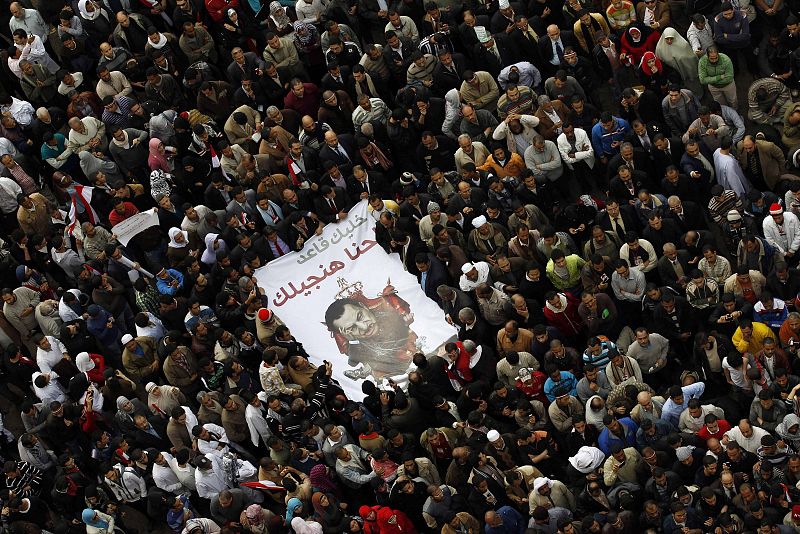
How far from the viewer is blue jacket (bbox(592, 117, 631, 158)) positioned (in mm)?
27797

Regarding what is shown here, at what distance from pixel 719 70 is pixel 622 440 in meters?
6.89

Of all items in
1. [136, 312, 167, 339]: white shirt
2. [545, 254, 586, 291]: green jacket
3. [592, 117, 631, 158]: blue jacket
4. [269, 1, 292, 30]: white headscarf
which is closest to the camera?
[545, 254, 586, 291]: green jacket

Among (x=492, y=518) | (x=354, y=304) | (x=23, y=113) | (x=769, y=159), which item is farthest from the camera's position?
(x=23, y=113)

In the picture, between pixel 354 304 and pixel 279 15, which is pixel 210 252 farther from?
pixel 279 15

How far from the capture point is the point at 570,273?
26.5m

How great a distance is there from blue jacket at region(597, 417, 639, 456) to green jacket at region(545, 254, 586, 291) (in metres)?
2.75

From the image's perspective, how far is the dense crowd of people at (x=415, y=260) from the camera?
24703 millimetres

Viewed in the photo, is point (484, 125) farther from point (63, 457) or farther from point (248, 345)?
point (63, 457)

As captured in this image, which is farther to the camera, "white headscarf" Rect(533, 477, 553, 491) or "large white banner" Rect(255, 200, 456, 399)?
"large white banner" Rect(255, 200, 456, 399)

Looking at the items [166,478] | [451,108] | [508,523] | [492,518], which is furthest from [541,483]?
[451,108]

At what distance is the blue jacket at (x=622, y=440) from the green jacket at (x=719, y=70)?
6.42 m

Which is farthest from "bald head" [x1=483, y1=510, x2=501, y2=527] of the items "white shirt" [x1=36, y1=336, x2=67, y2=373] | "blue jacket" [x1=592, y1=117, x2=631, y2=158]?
"white shirt" [x1=36, y1=336, x2=67, y2=373]

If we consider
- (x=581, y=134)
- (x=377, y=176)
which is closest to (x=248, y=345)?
(x=377, y=176)

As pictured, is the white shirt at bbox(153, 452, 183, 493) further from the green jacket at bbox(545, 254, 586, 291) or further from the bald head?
the green jacket at bbox(545, 254, 586, 291)
